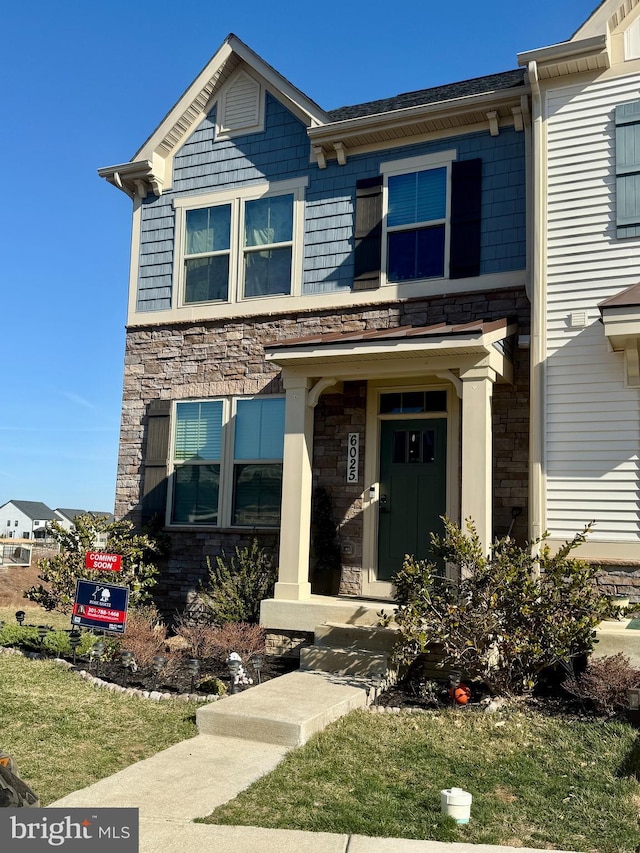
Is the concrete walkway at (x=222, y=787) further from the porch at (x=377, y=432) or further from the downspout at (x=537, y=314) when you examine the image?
the downspout at (x=537, y=314)

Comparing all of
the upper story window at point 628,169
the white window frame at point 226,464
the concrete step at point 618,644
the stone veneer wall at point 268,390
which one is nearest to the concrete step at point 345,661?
the stone veneer wall at point 268,390

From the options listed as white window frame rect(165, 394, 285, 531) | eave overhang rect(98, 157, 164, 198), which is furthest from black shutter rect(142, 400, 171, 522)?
eave overhang rect(98, 157, 164, 198)

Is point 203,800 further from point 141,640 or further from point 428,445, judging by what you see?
point 428,445

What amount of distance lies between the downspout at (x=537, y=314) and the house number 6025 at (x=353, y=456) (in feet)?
7.88

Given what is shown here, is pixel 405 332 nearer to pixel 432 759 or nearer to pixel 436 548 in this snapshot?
pixel 436 548

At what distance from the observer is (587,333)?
839cm

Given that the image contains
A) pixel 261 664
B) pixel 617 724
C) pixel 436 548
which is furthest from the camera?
pixel 261 664

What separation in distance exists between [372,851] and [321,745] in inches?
67.9

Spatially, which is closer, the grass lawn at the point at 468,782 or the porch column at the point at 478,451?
the grass lawn at the point at 468,782

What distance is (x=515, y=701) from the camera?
6711 millimetres

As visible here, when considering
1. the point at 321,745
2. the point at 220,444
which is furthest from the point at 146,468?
the point at 321,745

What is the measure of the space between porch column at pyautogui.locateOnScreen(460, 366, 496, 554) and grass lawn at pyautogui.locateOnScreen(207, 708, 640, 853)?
2054mm

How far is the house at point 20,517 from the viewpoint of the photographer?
256 ft

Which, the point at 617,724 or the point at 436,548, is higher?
the point at 436,548
